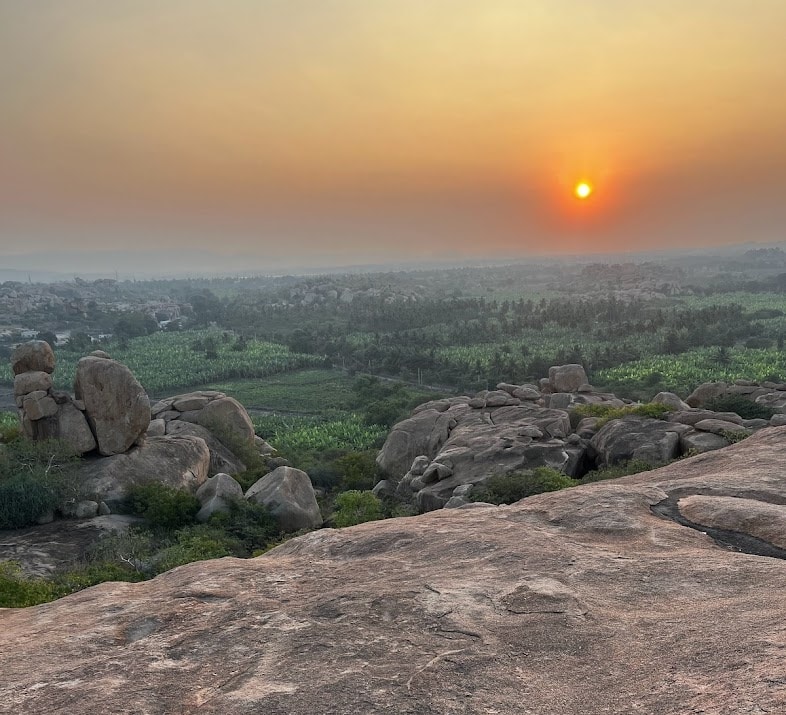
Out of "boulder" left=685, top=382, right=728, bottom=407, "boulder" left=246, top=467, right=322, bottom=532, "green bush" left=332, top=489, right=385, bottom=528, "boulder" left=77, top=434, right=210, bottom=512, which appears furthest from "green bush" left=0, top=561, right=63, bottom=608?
"boulder" left=685, top=382, right=728, bottom=407

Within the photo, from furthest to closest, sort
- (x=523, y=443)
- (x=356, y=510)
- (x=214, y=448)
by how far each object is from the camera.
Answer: (x=214, y=448) < (x=523, y=443) < (x=356, y=510)

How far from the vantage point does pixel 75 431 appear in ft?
69.9

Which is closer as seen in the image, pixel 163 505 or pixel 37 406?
pixel 163 505

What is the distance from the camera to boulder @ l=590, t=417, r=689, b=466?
63.8 feet

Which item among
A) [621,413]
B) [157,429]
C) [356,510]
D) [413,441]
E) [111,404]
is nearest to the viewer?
[356,510]

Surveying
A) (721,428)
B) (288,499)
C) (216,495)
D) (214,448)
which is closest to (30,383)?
(214,448)

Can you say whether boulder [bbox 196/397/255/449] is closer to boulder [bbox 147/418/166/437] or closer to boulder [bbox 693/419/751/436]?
boulder [bbox 147/418/166/437]

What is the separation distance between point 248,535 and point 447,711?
15588 millimetres

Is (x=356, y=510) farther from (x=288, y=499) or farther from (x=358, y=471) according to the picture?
(x=358, y=471)

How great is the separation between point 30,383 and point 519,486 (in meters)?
18.4

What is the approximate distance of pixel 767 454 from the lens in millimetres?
10906

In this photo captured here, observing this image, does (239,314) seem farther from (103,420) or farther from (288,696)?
(288,696)

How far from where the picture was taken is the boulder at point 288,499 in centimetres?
1981

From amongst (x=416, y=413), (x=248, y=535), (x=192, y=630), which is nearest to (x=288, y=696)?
(x=192, y=630)
